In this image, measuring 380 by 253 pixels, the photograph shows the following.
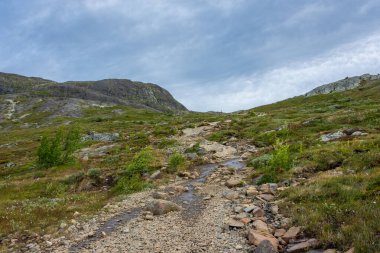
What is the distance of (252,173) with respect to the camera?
70.9 feet

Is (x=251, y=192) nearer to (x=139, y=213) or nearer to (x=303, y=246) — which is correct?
(x=139, y=213)

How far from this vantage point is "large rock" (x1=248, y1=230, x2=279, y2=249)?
37.4 feet

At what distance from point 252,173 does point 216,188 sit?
2771 mm

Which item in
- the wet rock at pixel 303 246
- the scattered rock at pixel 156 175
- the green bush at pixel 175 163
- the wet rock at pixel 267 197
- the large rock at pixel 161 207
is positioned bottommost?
the wet rock at pixel 303 246

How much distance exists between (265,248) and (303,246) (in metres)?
1.12

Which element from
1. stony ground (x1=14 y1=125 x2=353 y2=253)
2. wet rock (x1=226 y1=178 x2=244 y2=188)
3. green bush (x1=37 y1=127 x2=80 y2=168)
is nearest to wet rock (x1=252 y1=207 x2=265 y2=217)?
stony ground (x1=14 y1=125 x2=353 y2=253)

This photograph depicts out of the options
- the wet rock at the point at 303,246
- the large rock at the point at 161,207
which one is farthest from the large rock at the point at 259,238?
the large rock at the point at 161,207

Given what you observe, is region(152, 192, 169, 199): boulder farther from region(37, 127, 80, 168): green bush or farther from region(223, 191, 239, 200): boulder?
region(37, 127, 80, 168): green bush

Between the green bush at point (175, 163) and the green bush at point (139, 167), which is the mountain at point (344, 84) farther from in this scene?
the green bush at point (139, 167)

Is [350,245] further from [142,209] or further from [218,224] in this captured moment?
[142,209]

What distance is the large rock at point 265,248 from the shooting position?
35.1 ft

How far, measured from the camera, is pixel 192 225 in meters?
14.2

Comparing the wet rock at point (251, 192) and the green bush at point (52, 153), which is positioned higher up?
the green bush at point (52, 153)

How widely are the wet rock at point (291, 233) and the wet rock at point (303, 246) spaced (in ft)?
2.35
